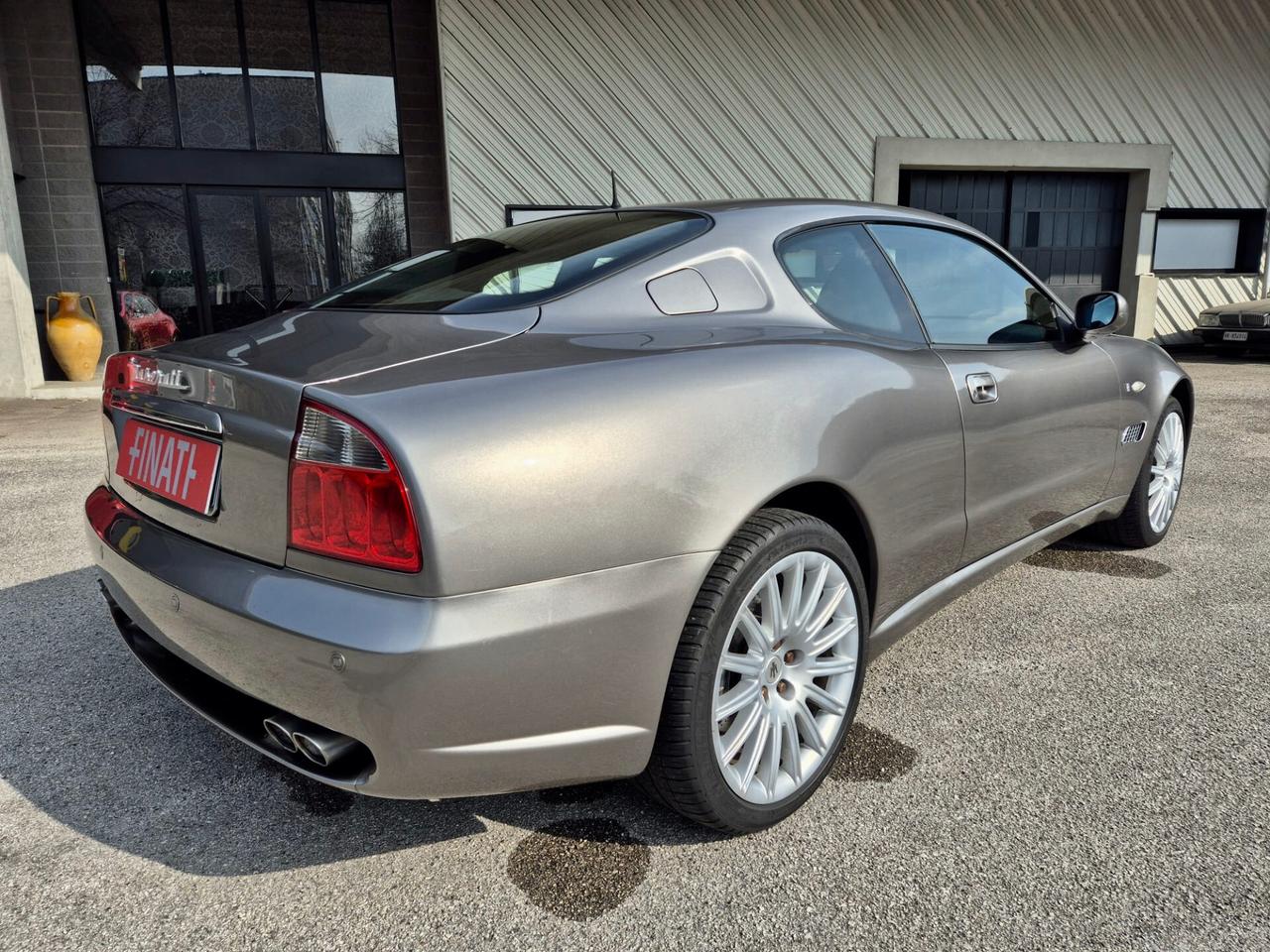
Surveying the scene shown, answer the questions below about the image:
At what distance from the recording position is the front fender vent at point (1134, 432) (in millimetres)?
3211

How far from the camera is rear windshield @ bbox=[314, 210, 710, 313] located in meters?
1.99

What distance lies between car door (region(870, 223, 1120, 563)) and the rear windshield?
0.75 meters

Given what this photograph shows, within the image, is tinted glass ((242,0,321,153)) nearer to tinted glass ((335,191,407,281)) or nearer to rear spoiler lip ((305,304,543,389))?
tinted glass ((335,191,407,281))

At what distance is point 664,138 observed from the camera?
36.4 feet

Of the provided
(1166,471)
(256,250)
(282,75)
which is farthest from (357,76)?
(1166,471)

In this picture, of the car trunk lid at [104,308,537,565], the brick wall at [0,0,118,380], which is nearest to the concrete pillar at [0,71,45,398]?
the brick wall at [0,0,118,380]

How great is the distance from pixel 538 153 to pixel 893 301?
9212 mm

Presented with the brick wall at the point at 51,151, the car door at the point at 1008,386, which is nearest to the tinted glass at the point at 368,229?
the brick wall at the point at 51,151

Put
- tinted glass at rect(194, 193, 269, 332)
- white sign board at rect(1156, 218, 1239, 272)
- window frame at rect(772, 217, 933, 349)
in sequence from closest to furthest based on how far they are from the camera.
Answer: window frame at rect(772, 217, 933, 349) → tinted glass at rect(194, 193, 269, 332) → white sign board at rect(1156, 218, 1239, 272)

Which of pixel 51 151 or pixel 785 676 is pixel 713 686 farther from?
pixel 51 151

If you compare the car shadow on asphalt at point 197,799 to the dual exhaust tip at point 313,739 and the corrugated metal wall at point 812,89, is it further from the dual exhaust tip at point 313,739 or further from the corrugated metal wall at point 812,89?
the corrugated metal wall at point 812,89

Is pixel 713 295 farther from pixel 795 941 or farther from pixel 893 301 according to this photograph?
pixel 795 941

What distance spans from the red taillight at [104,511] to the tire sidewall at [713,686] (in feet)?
4.38

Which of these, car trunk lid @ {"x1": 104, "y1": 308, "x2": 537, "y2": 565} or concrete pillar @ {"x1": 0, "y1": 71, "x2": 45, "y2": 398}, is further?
concrete pillar @ {"x1": 0, "y1": 71, "x2": 45, "y2": 398}
